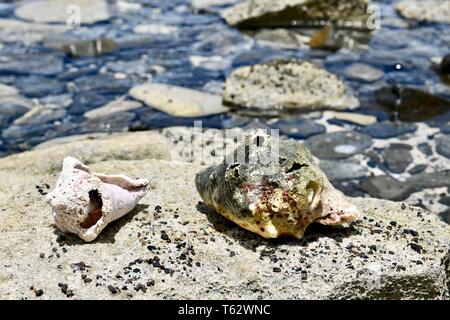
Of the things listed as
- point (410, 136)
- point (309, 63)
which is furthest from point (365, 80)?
point (410, 136)

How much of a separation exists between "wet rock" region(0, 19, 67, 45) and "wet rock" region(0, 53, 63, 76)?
52 centimetres

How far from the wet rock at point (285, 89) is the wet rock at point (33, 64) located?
2.06m

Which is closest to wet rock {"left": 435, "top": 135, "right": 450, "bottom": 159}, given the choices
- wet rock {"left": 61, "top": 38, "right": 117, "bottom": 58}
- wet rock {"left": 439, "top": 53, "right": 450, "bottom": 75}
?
wet rock {"left": 439, "top": 53, "right": 450, "bottom": 75}

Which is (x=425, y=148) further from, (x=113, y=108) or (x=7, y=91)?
(x=7, y=91)

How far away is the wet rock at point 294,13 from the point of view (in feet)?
29.9

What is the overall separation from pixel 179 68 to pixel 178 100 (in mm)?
994

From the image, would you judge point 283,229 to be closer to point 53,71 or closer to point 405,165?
point 405,165

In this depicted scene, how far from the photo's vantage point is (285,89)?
6859 millimetres

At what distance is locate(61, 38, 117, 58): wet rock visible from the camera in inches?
317

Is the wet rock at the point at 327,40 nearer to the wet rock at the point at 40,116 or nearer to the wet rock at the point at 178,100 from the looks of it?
the wet rock at the point at 178,100

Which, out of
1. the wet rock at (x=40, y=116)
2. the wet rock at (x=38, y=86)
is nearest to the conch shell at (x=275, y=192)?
the wet rock at (x=40, y=116)

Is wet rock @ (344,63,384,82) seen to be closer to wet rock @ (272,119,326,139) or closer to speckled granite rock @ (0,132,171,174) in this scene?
wet rock @ (272,119,326,139)

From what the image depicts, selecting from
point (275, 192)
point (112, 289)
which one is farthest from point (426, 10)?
point (112, 289)

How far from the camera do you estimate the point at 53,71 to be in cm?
752
